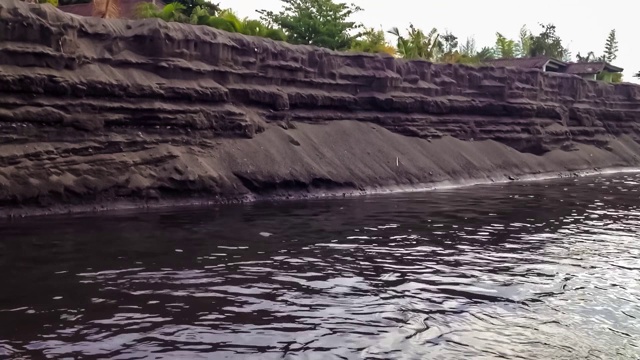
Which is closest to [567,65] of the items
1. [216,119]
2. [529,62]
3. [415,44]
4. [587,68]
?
[587,68]

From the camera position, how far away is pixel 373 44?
33.6m

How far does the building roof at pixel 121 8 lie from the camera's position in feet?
90.9

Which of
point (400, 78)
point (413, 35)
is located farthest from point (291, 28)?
point (400, 78)

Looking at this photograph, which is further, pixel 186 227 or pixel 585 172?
pixel 585 172

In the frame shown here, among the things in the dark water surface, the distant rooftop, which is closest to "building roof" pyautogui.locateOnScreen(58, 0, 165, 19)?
the dark water surface

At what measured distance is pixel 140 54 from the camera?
723 inches

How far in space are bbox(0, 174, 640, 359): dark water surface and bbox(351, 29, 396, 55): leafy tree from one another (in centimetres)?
1918

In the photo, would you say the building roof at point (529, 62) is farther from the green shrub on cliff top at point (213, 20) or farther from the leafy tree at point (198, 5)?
the green shrub on cliff top at point (213, 20)

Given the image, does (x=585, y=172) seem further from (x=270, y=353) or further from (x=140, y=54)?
(x=270, y=353)

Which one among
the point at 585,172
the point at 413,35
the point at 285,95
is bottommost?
the point at 585,172

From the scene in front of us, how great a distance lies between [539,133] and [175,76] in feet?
59.4

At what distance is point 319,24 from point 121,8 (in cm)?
923

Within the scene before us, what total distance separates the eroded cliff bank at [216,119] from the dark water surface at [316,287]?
187 centimetres

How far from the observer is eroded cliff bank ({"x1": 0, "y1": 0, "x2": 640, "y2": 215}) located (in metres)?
15.1
